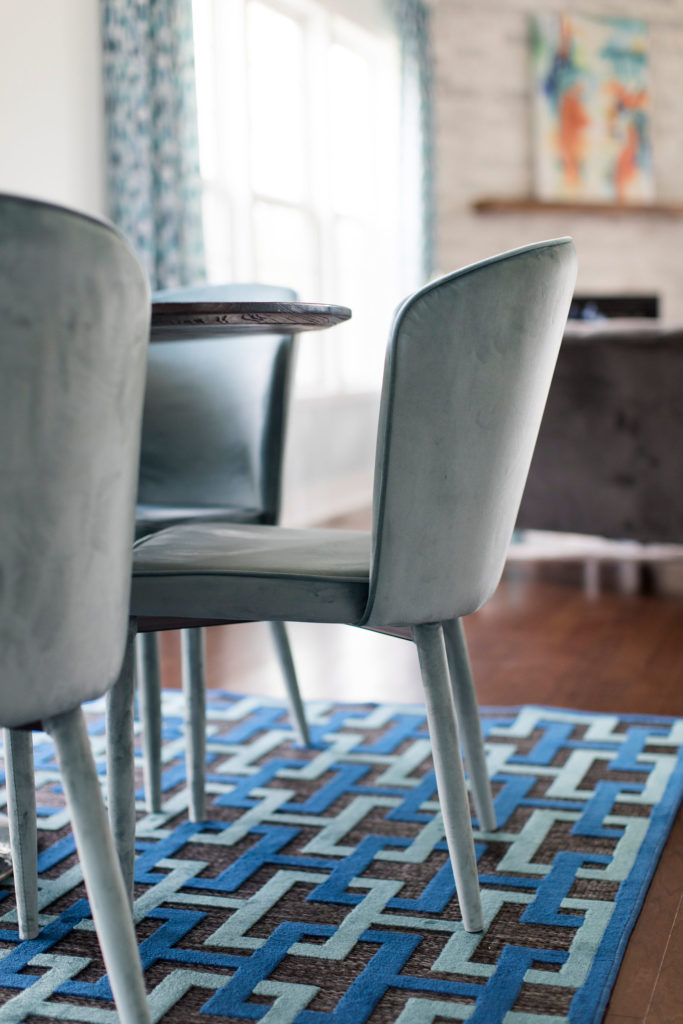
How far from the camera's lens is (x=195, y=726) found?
1.86 meters

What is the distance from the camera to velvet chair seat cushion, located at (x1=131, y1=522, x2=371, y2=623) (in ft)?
4.70

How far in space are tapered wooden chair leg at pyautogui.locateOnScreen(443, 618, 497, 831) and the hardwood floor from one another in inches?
12.2

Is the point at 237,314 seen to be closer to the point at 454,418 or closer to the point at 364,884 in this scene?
the point at 454,418

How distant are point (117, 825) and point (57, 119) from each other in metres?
2.89

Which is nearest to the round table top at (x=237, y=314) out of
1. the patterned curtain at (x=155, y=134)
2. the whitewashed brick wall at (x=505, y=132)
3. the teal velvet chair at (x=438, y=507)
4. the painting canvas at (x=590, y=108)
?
the teal velvet chair at (x=438, y=507)

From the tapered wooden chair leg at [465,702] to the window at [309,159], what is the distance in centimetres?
339

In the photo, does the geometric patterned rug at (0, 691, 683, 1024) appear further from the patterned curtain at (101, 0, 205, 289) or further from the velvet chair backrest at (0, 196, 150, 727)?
the patterned curtain at (101, 0, 205, 289)

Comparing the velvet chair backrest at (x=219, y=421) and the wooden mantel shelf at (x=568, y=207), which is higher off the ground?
the wooden mantel shelf at (x=568, y=207)

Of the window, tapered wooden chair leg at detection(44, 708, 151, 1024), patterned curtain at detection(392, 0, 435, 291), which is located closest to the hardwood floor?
tapered wooden chair leg at detection(44, 708, 151, 1024)

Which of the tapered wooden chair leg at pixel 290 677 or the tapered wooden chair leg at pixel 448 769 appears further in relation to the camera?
the tapered wooden chair leg at pixel 290 677

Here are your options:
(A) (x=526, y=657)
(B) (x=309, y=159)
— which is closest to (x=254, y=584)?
(A) (x=526, y=657)

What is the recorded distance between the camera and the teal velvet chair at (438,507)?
136 cm

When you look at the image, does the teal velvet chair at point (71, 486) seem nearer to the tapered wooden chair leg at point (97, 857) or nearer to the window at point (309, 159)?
A: the tapered wooden chair leg at point (97, 857)

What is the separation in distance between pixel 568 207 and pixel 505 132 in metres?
0.59
